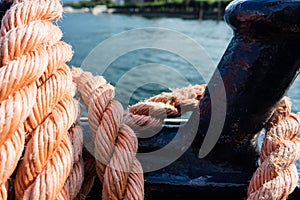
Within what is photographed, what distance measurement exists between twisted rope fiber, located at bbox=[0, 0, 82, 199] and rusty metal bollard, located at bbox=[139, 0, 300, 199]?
212mm

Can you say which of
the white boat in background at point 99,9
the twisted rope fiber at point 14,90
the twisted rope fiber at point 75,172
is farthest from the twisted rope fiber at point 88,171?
the white boat in background at point 99,9

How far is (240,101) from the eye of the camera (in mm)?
740

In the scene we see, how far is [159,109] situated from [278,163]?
1.00 feet

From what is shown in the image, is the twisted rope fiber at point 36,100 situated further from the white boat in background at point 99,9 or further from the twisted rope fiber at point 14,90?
the white boat in background at point 99,9

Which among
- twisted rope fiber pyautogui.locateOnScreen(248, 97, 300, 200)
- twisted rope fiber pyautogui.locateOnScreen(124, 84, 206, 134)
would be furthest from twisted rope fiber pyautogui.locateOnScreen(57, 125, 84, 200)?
twisted rope fiber pyautogui.locateOnScreen(248, 97, 300, 200)

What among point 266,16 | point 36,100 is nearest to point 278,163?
point 266,16

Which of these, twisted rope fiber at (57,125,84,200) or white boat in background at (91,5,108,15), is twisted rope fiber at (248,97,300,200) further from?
white boat in background at (91,5,108,15)

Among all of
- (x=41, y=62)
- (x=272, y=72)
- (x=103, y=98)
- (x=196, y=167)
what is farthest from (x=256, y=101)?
(x=41, y=62)

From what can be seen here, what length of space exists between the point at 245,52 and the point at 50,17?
342mm

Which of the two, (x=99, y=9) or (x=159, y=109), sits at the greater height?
(x=159, y=109)

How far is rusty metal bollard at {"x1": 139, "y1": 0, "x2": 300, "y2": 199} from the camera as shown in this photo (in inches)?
26.1

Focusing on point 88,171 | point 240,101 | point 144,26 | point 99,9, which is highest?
point 240,101

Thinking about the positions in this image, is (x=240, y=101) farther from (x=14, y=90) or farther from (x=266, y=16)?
(x=14, y=90)

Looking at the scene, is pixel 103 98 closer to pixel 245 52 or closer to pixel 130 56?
pixel 245 52
